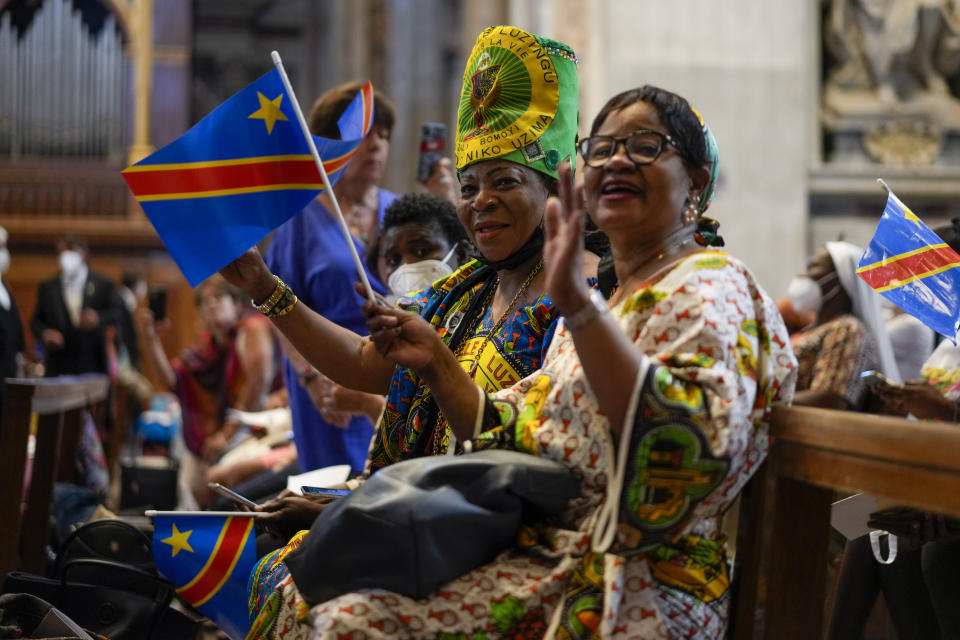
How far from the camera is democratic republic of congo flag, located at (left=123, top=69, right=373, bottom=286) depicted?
2.11 m

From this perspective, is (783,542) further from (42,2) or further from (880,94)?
(42,2)

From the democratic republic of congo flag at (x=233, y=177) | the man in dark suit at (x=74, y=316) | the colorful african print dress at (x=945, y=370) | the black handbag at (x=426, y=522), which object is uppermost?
the democratic republic of congo flag at (x=233, y=177)

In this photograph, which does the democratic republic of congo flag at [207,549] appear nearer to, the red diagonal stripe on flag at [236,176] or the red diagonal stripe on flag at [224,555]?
the red diagonal stripe on flag at [224,555]

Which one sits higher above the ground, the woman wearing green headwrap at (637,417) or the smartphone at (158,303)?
the woman wearing green headwrap at (637,417)

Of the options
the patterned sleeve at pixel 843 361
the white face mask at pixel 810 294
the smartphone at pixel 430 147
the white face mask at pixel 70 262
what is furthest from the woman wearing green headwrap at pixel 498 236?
the white face mask at pixel 70 262

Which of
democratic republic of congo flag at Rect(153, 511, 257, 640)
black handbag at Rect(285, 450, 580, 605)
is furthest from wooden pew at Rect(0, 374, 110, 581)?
black handbag at Rect(285, 450, 580, 605)

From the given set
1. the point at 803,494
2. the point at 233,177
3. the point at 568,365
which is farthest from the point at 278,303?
the point at 803,494

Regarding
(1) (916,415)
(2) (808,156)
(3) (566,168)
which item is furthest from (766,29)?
(3) (566,168)

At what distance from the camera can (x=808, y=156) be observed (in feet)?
22.1

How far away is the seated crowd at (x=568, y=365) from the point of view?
1.52 m

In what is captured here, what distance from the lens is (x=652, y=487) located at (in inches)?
59.6

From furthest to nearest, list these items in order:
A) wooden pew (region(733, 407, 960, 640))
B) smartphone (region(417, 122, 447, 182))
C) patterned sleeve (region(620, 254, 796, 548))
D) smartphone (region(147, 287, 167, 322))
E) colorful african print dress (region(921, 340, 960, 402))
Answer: smartphone (region(147, 287, 167, 322))
smartphone (region(417, 122, 447, 182))
colorful african print dress (region(921, 340, 960, 402))
patterned sleeve (region(620, 254, 796, 548))
wooden pew (region(733, 407, 960, 640))

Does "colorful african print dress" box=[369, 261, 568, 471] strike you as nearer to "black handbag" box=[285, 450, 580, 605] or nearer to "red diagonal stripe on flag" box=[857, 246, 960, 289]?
"black handbag" box=[285, 450, 580, 605]

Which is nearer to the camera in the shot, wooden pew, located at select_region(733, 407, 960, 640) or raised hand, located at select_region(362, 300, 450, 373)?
wooden pew, located at select_region(733, 407, 960, 640)
